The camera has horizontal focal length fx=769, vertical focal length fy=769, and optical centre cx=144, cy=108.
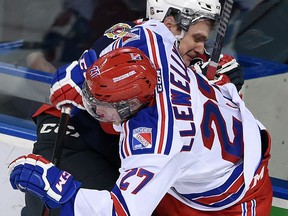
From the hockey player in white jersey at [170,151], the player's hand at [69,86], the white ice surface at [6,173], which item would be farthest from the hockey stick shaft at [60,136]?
the white ice surface at [6,173]

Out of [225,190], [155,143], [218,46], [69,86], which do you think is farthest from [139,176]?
[218,46]

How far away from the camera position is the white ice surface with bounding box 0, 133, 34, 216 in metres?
2.57

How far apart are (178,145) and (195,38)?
591mm

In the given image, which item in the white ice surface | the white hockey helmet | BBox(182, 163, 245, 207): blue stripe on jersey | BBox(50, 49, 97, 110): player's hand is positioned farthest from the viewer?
the white ice surface

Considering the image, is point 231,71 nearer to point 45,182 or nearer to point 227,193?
point 227,193

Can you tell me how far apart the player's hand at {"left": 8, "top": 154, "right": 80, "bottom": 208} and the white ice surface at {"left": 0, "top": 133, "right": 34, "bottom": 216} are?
74cm

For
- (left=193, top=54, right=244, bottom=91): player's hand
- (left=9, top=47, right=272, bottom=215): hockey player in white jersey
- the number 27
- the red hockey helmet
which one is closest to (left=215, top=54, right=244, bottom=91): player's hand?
(left=193, top=54, right=244, bottom=91): player's hand

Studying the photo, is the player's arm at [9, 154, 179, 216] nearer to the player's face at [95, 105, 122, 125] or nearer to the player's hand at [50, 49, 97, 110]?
the player's face at [95, 105, 122, 125]

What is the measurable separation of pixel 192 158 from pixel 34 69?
143cm

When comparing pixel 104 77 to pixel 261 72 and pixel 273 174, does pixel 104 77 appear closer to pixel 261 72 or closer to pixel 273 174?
pixel 273 174

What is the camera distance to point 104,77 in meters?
1.81

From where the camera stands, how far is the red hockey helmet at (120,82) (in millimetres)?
1798

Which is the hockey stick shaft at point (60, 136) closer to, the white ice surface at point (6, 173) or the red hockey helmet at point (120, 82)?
the red hockey helmet at point (120, 82)

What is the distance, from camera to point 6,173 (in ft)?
8.86
